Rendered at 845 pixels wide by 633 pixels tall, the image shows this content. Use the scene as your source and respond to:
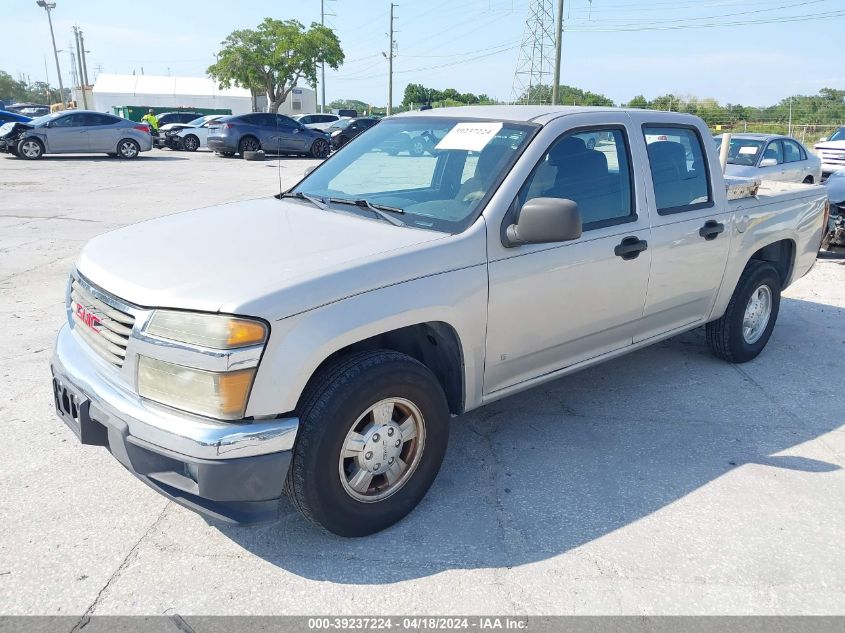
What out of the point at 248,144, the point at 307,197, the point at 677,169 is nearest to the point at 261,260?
the point at 307,197

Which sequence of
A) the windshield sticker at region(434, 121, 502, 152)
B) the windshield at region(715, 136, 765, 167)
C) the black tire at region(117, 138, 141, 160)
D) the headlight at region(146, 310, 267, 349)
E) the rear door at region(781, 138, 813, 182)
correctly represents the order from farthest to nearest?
1. the black tire at region(117, 138, 141, 160)
2. the rear door at region(781, 138, 813, 182)
3. the windshield at region(715, 136, 765, 167)
4. the windshield sticker at region(434, 121, 502, 152)
5. the headlight at region(146, 310, 267, 349)

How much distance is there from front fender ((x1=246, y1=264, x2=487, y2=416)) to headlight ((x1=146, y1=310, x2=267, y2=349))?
77mm

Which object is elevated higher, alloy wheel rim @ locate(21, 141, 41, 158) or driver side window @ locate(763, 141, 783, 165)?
driver side window @ locate(763, 141, 783, 165)

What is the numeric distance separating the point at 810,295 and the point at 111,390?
7347 mm

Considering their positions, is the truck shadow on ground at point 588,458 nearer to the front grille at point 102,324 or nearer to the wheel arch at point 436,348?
the wheel arch at point 436,348

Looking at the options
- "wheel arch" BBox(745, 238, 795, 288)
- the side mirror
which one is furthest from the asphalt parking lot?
the side mirror

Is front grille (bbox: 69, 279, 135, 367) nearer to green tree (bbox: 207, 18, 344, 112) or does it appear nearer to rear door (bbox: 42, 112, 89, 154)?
rear door (bbox: 42, 112, 89, 154)

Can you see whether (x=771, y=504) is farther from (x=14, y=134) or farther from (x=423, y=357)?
(x=14, y=134)

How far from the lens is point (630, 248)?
4.02 metres

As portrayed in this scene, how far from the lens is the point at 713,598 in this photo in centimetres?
282

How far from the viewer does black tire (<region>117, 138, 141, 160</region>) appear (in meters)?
23.1

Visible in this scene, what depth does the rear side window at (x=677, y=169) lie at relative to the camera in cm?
434

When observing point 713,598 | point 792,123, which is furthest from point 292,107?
point 713,598

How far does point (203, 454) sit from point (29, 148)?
22.8 m
